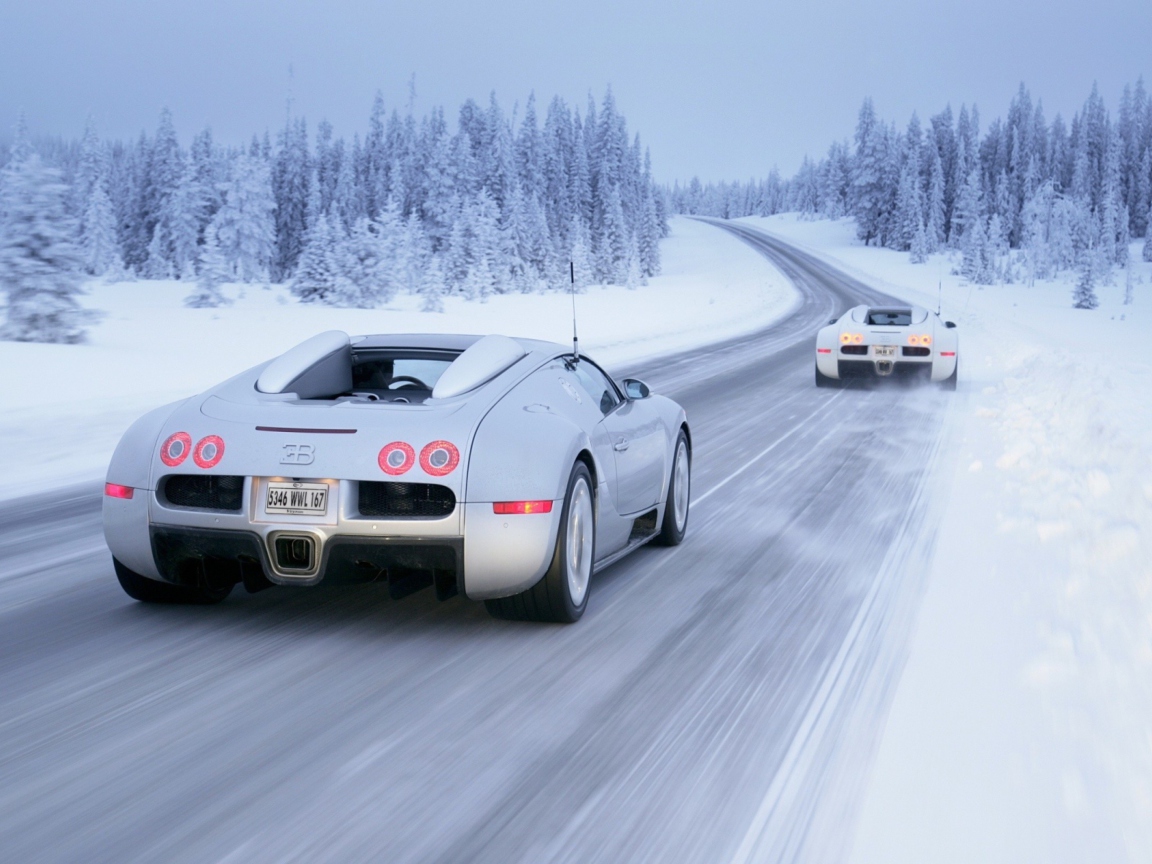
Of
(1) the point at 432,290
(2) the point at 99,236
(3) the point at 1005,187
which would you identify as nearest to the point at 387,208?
(1) the point at 432,290

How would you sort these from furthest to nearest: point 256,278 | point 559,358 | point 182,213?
1. point 182,213
2. point 256,278
3. point 559,358

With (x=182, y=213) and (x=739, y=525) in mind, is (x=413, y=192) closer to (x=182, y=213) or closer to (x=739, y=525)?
(x=182, y=213)

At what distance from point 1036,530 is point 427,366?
3.90m

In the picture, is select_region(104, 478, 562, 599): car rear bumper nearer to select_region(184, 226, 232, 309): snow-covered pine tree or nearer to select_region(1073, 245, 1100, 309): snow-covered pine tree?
select_region(184, 226, 232, 309): snow-covered pine tree

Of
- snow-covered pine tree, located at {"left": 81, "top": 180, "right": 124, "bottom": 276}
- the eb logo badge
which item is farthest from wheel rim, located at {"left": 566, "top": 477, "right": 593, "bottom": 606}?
snow-covered pine tree, located at {"left": 81, "top": 180, "right": 124, "bottom": 276}

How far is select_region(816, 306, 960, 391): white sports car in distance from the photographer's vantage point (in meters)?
17.2

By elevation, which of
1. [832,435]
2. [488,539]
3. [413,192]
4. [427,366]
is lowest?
[832,435]

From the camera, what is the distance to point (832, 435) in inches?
495

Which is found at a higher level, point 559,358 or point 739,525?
point 559,358

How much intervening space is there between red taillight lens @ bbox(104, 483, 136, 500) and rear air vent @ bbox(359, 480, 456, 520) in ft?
3.45

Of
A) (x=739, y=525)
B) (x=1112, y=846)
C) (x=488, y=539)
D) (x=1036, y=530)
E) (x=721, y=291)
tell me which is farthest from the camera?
(x=721, y=291)

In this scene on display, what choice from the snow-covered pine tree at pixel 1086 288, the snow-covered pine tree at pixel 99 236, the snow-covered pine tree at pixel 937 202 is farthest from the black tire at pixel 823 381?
the snow-covered pine tree at pixel 937 202

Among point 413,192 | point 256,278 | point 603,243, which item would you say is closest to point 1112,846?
point 256,278

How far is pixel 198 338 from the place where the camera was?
28.3m
